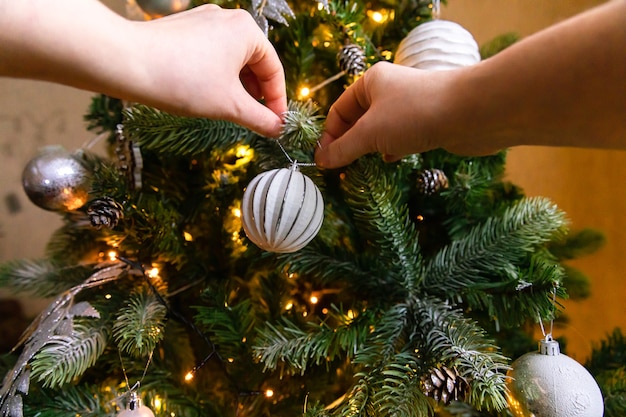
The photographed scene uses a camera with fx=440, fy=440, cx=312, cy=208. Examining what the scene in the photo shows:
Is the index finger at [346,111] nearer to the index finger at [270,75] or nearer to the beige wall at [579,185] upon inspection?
the index finger at [270,75]

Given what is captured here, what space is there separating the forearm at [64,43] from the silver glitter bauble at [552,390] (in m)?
0.39

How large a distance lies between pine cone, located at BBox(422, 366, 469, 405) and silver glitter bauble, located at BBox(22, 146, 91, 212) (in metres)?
0.45

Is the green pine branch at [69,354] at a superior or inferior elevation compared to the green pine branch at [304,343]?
inferior

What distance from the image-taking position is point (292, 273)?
47cm

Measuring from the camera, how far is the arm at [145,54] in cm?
28

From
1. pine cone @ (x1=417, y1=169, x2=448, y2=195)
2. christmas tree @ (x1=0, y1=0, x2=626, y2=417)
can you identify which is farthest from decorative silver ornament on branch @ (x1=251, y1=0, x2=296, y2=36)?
pine cone @ (x1=417, y1=169, x2=448, y2=195)

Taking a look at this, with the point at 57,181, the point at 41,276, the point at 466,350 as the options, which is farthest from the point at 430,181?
the point at 41,276

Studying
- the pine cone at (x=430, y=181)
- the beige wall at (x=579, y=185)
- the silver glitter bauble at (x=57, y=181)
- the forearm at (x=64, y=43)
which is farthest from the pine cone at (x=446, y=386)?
the beige wall at (x=579, y=185)

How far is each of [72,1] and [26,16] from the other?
30 millimetres

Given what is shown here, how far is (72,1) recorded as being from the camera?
0.29m

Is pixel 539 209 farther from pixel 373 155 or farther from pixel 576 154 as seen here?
pixel 576 154

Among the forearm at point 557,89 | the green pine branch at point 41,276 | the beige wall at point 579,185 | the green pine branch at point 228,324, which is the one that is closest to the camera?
the forearm at point 557,89

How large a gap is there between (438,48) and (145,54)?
28 cm

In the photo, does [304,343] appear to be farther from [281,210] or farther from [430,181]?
[430,181]
